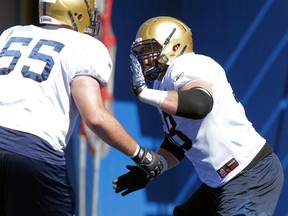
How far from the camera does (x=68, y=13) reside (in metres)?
4.02

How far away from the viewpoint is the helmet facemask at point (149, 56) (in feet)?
14.8

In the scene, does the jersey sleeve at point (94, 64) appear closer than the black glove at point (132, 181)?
Yes

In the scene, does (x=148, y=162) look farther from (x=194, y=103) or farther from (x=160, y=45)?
(x=160, y=45)

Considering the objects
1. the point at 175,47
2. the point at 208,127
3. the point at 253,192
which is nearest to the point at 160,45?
the point at 175,47

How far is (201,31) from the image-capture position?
20.9 ft

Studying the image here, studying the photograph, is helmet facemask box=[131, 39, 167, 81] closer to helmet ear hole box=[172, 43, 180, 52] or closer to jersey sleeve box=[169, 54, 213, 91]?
helmet ear hole box=[172, 43, 180, 52]

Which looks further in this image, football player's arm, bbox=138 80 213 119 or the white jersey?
the white jersey

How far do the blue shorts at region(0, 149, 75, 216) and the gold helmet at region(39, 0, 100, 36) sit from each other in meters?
0.79

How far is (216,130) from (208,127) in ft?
0.15

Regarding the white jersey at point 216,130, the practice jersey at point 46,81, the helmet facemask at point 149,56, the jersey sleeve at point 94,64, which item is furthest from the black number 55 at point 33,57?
the helmet facemask at point 149,56

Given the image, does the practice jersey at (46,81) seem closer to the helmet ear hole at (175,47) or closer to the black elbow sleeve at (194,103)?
the black elbow sleeve at (194,103)

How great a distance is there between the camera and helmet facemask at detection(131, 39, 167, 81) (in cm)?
452

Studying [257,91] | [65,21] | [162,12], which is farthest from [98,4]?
[65,21]

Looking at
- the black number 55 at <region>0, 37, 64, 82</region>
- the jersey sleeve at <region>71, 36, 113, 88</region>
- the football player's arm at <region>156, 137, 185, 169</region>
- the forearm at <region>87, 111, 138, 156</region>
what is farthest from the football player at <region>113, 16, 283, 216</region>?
the black number 55 at <region>0, 37, 64, 82</region>
